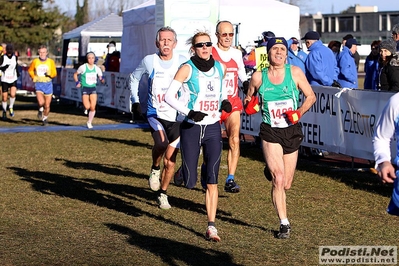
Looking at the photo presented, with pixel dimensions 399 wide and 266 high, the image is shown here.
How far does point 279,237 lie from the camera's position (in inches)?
317

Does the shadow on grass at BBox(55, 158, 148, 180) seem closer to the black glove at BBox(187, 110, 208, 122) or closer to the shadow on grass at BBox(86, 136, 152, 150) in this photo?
the shadow on grass at BBox(86, 136, 152, 150)

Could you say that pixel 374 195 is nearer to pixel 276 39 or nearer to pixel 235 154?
pixel 235 154

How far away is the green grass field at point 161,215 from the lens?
296 inches

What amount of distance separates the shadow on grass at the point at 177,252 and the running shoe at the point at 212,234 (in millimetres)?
229

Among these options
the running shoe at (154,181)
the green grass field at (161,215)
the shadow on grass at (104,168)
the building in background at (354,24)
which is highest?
the building in background at (354,24)

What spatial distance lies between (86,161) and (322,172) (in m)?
4.21

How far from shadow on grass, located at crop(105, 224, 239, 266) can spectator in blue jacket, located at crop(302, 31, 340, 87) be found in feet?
22.1

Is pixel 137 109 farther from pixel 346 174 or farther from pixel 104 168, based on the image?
pixel 346 174

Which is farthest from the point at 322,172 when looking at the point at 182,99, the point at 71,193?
the point at 182,99

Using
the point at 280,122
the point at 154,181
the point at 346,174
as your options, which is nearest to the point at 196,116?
the point at 280,122

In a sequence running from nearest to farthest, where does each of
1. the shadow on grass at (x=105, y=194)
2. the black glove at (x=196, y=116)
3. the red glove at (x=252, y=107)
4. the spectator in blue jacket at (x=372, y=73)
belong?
the black glove at (x=196, y=116) < the red glove at (x=252, y=107) < the shadow on grass at (x=105, y=194) < the spectator in blue jacket at (x=372, y=73)

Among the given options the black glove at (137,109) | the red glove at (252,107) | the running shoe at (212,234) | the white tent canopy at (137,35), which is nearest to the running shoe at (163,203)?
the black glove at (137,109)

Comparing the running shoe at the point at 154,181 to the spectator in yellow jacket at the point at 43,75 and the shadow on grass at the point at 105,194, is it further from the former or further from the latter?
the spectator in yellow jacket at the point at 43,75

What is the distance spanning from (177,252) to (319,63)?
7469mm
